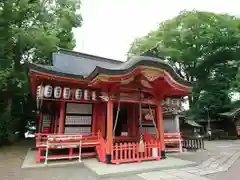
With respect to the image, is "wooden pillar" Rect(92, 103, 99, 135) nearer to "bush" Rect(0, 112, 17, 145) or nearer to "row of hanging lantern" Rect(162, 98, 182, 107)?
"row of hanging lantern" Rect(162, 98, 182, 107)

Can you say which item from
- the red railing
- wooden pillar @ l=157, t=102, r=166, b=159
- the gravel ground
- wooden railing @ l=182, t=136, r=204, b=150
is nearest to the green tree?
the gravel ground

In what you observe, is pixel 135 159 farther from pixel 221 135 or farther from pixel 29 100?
pixel 221 135

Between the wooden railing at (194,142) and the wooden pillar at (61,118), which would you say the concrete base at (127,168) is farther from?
the wooden railing at (194,142)

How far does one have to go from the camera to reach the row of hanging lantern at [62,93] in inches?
244

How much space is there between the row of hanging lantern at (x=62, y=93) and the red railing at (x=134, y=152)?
220 cm

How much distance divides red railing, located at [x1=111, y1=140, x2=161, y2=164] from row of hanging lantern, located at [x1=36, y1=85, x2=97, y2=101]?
7.23ft

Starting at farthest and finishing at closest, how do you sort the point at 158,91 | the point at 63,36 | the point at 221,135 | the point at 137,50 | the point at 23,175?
the point at 137,50, the point at 221,135, the point at 63,36, the point at 158,91, the point at 23,175

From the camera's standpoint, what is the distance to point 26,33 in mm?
11484

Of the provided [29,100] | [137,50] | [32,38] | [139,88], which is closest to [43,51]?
[32,38]

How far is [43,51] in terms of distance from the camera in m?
12.1

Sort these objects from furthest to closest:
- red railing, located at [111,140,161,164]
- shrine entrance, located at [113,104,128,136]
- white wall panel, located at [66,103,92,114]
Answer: shrine entrance, located at [113,104,128,136], white wall panel, located at [66,103,92,114], red railing, located at [111,140,161,164]

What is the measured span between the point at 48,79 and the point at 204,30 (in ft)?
64.6

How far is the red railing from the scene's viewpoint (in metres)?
5.62

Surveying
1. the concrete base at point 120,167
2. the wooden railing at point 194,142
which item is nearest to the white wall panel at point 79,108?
the concrete base at point 120,167
